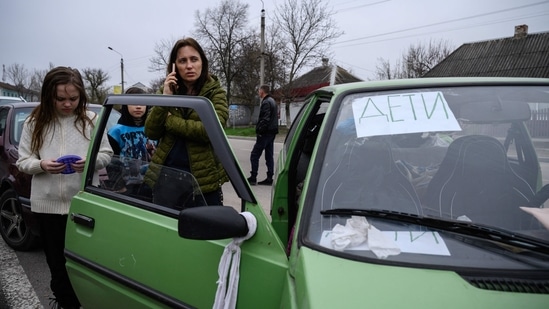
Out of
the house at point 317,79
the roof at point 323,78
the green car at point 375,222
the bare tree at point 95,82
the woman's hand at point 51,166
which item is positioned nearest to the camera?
the green car at point 375,222

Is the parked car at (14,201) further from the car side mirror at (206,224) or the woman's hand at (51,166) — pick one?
the car side mirror at (206,224)

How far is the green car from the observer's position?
113 centimetres

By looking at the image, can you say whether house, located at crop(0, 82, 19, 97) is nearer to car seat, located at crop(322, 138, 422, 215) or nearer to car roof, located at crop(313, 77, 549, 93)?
car roof, located at crop(313, 77, 549, 93)

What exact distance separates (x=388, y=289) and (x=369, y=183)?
470 millimetres

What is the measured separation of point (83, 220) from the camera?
205cm

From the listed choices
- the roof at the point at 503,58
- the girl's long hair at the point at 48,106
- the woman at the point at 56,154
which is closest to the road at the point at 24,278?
the woman at the point at 56,154

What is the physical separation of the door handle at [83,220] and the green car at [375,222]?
0.02m

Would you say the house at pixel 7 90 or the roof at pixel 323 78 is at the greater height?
the roof at pixel 323 78

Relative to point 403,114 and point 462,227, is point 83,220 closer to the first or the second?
point 403,114

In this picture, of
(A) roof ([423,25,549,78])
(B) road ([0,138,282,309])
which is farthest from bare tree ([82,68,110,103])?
(B) road ([0,138,282,309])

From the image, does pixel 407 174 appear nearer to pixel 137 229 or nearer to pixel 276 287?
pixel 276 287

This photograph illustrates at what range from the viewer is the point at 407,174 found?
1542 millimetres

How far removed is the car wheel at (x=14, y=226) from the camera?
13.2 ft

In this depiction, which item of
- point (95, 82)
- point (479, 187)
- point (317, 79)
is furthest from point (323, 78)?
point (479, 187)
